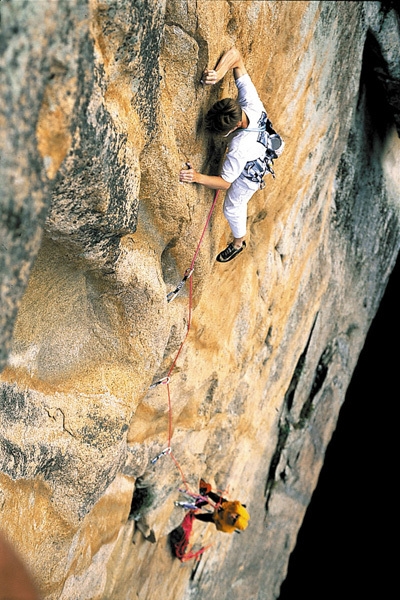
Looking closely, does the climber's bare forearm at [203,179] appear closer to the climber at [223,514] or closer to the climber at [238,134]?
the climber at [238,134]

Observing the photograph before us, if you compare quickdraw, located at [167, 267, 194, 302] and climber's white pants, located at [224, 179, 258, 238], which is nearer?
climber's white pants, located at [224, 179, 258, 238]

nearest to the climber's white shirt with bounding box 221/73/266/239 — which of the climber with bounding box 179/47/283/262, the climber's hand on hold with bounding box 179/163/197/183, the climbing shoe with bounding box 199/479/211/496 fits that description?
the climber with bounding box 179/47/283/262

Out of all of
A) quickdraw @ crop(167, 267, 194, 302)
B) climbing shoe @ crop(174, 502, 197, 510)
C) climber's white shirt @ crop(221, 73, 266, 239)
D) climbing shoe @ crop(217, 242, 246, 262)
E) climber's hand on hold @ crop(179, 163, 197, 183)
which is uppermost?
climber's white shirt @ crop(221, 73, 266, 239)

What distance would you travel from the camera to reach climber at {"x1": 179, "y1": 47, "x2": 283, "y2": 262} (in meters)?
2.81

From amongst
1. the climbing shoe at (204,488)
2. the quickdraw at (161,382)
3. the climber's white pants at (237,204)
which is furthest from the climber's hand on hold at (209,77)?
the climbing shoe at (204,488)

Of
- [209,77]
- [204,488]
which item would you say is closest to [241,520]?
[204,488]

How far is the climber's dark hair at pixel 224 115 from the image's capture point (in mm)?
2779

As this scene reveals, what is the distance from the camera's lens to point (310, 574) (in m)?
10.3

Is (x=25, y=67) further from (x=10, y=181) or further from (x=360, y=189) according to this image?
(x=360, y=189)

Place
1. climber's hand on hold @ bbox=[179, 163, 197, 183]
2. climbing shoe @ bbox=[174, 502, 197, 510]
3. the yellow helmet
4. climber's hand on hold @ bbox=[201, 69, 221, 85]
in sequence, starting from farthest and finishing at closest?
1. climbing shoe @ bbox=[174, 502, 197, 510]
2. the yellow helmet
3. climber's hand on hold @ bbox=[179, 163, 197, 183]
4. climber's hand on hold @ bbox=[201, 69, 221, 85]

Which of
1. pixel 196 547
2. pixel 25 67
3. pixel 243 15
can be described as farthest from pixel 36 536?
pixel 196 547

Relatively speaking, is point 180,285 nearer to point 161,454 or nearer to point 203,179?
point 203,179

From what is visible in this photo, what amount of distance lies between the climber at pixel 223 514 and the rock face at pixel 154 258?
20 centimetres

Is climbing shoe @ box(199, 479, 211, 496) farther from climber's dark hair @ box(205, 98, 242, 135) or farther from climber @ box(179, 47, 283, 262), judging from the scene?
climber's dark hair @ box(205, 98, 242, 135)
